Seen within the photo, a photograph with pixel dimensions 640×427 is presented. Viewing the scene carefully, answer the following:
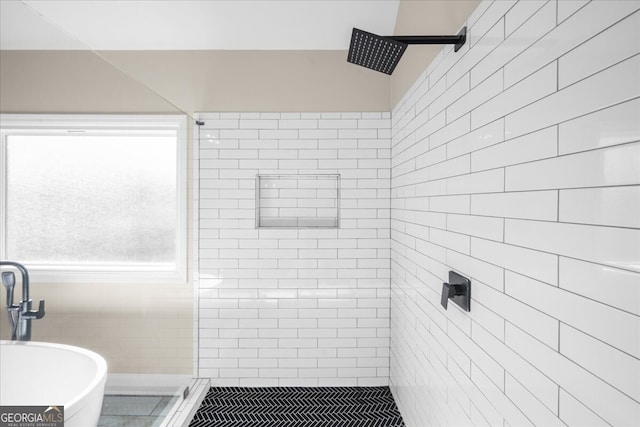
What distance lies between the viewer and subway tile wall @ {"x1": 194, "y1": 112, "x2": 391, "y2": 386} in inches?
103

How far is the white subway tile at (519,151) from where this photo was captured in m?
0.80

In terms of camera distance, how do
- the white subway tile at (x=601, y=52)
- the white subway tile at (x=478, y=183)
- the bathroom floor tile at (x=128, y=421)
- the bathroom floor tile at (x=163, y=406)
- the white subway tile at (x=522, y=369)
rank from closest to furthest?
the white subway tile at (x=601, y=52) < the white subway tile at (x=522, y=369) < the white subway tile at (x=478, y=183) < the bathroom floor tile at (x=128, y=421) < the bathroom floor tile at (x=163, y=406)

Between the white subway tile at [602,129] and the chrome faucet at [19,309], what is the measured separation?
155 cm

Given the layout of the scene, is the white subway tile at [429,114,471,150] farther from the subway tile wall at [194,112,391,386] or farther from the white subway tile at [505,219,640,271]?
the subway tile wall at [194,112,391,386]

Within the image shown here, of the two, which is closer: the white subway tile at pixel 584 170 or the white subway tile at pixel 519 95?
the white subway tile at pixel 584 170

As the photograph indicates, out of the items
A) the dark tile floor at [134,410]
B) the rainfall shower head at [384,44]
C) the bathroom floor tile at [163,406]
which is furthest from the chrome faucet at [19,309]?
the rainfall shower head at [384,44]

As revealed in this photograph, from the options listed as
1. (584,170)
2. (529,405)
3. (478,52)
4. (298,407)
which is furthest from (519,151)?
(298,407)

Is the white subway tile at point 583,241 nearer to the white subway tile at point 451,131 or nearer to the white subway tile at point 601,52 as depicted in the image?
the white subway tile at point 601,52

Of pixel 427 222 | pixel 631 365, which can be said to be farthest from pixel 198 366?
pixel 631 365

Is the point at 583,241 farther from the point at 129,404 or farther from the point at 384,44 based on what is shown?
the point at 129,404

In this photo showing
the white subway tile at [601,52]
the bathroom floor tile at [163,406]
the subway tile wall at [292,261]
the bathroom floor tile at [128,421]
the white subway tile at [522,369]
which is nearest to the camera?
the white subway tile at [601,52]

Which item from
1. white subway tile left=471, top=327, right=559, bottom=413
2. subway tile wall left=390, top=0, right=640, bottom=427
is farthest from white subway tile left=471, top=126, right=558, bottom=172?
white subway tile left=471, top=327, right=559, bottom=413

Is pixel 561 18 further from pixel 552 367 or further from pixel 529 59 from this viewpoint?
pixel 552 367

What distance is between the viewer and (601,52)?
65 centimetres
